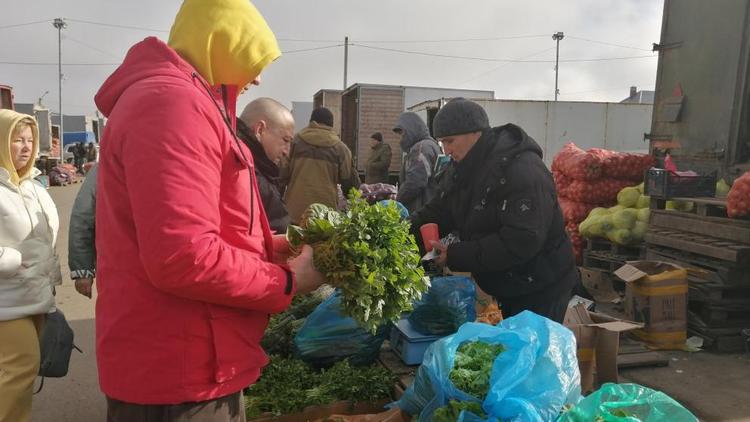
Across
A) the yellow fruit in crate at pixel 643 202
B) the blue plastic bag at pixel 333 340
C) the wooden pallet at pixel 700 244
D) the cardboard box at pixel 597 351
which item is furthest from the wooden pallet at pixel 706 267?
the blue plastic bag at pixel 333 340

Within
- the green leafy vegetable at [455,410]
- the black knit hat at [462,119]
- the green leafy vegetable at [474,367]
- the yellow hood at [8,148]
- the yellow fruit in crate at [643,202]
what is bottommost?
the green leafy vegetable at [455,410]

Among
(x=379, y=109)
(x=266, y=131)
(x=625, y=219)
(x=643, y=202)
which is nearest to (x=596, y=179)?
(x=643, y=202)

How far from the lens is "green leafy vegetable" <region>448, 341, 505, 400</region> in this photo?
94.4 inches

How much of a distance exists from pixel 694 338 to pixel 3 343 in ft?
16.8

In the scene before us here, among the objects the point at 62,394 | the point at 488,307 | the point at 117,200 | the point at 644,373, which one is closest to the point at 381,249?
the point at 117,200

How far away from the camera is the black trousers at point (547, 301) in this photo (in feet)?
10.7

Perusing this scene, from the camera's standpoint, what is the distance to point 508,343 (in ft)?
8.27

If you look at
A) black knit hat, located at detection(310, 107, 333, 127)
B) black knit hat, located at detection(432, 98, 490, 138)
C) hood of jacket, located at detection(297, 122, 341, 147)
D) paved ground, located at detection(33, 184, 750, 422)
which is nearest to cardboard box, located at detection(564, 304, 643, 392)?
paved ground, located at detection(33, 184, 750, 422)

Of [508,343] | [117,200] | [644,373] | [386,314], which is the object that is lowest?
[644,373]

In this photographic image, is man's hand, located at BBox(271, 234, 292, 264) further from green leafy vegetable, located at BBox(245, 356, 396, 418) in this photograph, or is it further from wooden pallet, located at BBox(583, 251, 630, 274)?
wooden pallet, located at BBox(583, 251, 630, 274)

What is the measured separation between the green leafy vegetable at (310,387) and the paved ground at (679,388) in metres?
1.56

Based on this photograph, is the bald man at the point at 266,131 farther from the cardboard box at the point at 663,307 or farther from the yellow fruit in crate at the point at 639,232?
the yellow fruit in crate at the point at 639,232

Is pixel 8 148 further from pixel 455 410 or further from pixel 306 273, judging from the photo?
pixel 455 410

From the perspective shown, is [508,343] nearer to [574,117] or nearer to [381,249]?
[381,249]
